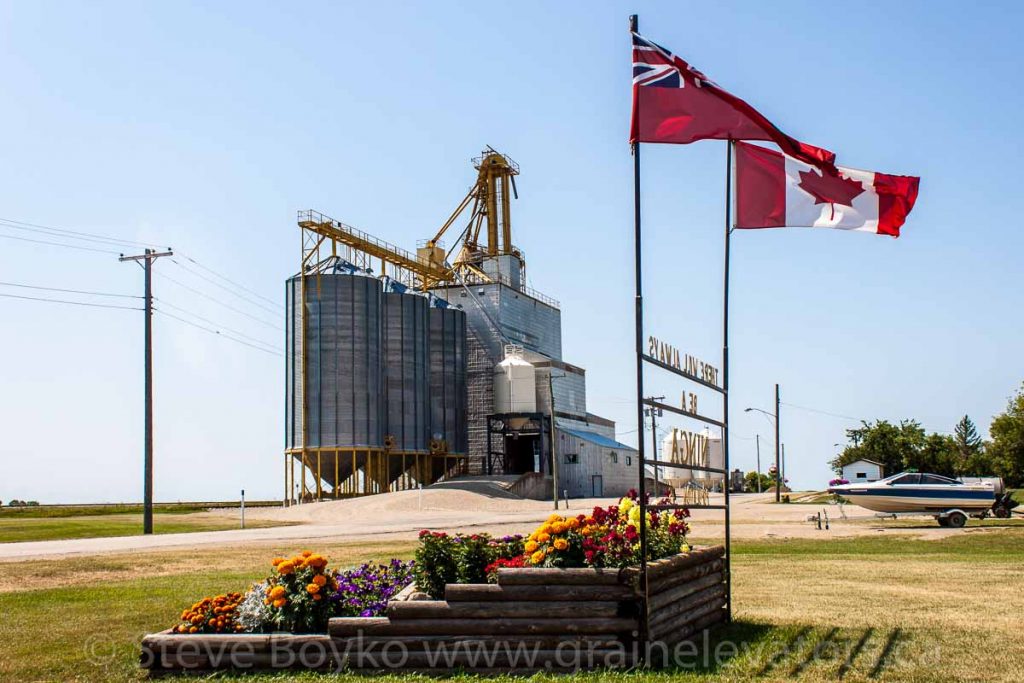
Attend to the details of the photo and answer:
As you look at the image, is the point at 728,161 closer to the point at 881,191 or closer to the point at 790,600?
the point at 881,191

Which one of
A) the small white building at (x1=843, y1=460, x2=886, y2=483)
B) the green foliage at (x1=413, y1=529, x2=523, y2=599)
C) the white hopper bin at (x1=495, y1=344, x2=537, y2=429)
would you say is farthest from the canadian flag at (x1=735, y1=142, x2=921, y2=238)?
the small white building at (x1=843, y1=460, x2=886, y2=483)

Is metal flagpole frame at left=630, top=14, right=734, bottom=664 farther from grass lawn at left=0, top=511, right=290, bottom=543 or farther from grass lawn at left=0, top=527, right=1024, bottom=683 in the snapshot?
grass lawn at left=0, top=511, right=290, bottom=543

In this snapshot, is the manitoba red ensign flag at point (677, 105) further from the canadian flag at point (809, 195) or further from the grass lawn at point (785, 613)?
the grass lawn at point (785, 613)

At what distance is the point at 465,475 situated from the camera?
8875 cm

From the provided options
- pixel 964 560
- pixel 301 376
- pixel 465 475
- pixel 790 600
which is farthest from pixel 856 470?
pixel 790 600

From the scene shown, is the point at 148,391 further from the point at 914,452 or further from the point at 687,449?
the point at 914,452

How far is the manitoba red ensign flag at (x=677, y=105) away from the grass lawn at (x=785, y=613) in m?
5.84

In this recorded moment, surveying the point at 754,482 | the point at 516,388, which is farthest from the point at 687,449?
the point at 754,482

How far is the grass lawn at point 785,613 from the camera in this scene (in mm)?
10148

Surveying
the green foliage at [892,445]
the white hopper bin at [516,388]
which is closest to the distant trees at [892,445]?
the green foliage at [892,445]

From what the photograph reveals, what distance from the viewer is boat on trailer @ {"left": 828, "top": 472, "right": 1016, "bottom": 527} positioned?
1421 inches

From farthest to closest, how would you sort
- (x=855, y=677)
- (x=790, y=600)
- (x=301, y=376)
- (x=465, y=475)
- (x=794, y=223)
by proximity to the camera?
(x=465, y=475)
(x=301, y=376)
(x=790, y=600)
(x=794, y=223)
(x=855, y=677)

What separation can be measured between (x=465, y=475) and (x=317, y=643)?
78.7m

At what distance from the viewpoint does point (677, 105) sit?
1190 centimetres
